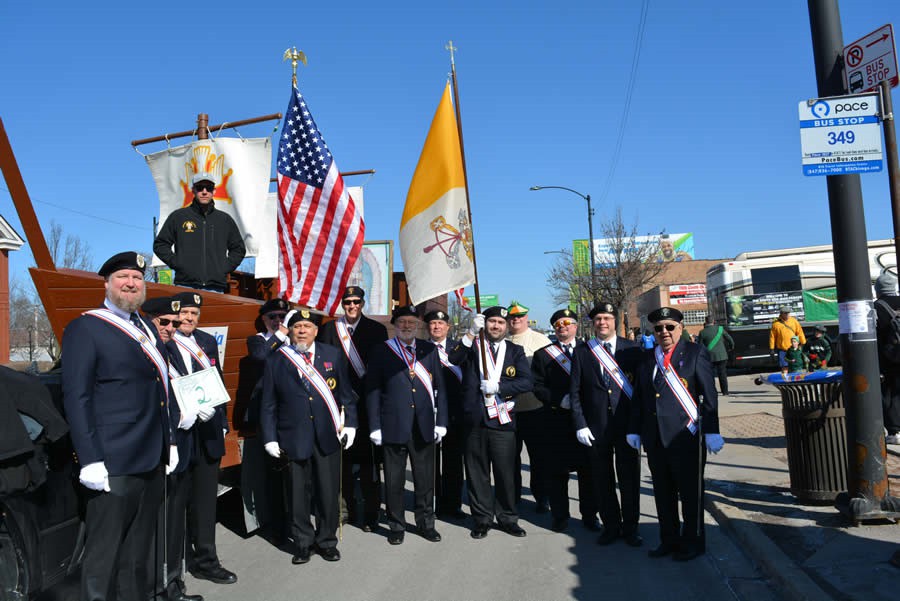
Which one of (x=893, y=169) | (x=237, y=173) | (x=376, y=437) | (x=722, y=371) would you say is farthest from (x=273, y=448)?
(x=722, y=371)

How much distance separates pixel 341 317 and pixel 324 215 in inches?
41.4

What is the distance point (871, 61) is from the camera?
18.5ft

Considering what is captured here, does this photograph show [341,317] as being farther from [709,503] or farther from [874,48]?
[874,48]

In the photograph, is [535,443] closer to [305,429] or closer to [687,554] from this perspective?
[687,554]

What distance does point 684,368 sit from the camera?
566 cm

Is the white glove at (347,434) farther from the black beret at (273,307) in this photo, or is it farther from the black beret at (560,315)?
the black beret at (560,315)

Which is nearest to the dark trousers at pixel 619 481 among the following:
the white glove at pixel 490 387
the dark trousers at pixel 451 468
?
the white glove at pixel 490 387

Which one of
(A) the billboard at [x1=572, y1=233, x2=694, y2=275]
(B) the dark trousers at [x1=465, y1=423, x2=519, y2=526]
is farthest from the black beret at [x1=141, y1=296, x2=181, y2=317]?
A: (A) the billboard at [x1=572, y1=233, x2=694, y2=275]

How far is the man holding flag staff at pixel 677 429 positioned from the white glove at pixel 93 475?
12.5 ft

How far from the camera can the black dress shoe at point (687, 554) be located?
555 cm

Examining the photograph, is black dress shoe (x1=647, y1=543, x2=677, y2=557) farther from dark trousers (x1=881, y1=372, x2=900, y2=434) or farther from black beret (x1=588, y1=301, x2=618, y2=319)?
dark trousers (x1=881, y1=372, x2=900, y2=434)

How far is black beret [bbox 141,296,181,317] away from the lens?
534 centimetres

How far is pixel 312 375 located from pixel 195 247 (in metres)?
2.20

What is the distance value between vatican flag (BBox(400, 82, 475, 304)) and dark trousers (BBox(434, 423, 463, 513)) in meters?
1.39
